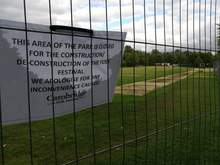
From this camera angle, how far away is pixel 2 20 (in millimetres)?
2926

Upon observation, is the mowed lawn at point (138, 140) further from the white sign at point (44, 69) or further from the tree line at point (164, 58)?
the white sign at point (44, 69)

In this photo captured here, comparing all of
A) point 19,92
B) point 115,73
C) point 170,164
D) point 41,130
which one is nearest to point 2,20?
point 19,92

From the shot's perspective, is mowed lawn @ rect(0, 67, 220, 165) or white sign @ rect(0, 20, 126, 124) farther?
mowed lawn @ rect(0, 67, 220, 165)

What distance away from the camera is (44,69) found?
122 inches

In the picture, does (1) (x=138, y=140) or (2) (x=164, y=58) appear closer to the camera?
(2) (x=164, y=58)

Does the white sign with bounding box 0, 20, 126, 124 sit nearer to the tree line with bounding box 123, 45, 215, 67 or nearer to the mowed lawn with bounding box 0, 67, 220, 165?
the tree line with bounding box 123, 45, 215, 67

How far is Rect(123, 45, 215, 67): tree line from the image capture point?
3.72 m

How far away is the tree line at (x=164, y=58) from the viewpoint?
12.2ft

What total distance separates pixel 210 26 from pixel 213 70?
53.2 inches

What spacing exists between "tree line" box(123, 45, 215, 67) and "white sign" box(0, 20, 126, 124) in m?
0.29

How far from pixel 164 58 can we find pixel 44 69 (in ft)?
4.48

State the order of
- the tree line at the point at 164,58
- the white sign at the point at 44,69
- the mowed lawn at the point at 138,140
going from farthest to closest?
1. the mowed lawn at the point at 138,140
2. the tree line at the point at 164,58
3. the white sign at the point at 44,69

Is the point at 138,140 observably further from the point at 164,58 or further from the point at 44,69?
the point at 44,69

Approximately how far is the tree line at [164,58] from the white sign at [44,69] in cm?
29
